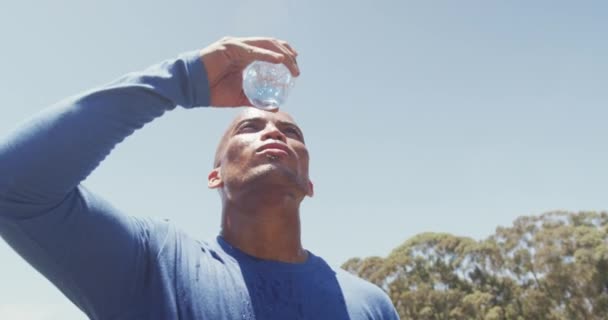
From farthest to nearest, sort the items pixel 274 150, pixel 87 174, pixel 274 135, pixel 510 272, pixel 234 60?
pixel 510 272 → pixel 274 135 → pixel 274 150 → pixel 234 60 → pixel 87 174

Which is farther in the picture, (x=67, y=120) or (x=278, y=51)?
(x=278, y=51)

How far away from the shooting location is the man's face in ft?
9.32

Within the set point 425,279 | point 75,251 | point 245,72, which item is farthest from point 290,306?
point 425,279

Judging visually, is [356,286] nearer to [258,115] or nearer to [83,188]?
[258,115]

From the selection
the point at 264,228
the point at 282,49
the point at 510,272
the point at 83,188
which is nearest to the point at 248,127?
the point at 264,228

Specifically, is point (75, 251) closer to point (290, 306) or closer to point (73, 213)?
point (73, 213)

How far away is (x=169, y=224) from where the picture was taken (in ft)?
8.16

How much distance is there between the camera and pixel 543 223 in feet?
77.7

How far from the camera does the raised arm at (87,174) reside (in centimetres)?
166

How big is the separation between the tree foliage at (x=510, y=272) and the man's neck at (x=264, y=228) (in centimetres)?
2234

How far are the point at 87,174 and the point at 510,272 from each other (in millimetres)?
27480

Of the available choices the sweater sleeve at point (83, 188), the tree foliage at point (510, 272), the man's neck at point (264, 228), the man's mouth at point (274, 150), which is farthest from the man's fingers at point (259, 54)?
the tree foliage at point (510, 272)

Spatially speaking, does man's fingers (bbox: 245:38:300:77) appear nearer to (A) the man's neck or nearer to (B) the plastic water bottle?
(B) the plastic water bottle

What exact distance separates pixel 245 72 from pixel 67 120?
95 cm
